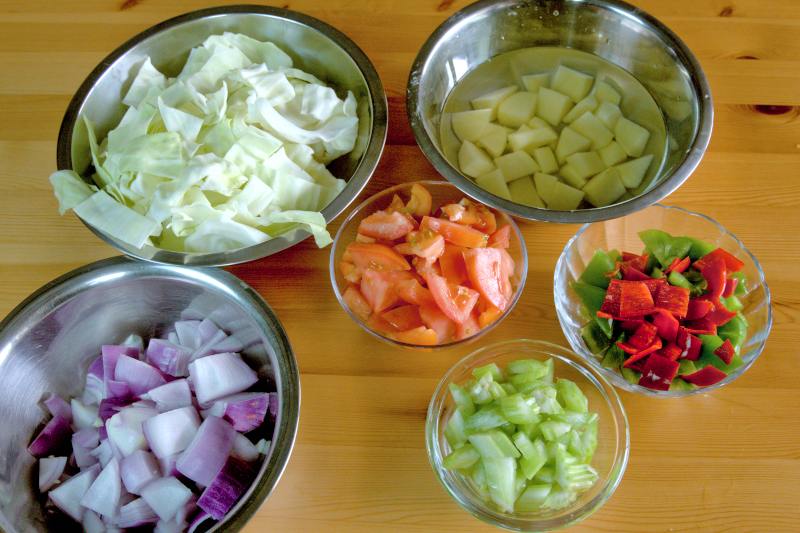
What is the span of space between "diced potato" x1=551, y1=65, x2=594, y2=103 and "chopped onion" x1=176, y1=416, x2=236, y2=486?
3.23 feet

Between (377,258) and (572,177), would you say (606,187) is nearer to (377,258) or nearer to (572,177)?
(572,177)

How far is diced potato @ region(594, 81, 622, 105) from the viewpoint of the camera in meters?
1.44

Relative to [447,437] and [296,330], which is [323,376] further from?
[447,437]

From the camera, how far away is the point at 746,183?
142cm

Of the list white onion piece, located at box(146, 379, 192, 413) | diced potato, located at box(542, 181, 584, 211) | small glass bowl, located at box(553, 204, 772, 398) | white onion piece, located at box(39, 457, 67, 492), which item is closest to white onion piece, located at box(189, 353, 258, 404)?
white onion piece, located at box(146, 379, 192, 413)

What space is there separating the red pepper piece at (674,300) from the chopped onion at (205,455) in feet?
2.51

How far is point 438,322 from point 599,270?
0.31 m

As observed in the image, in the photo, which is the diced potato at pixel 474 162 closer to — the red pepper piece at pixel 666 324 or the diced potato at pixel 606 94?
the diced potato at pixel 606 94

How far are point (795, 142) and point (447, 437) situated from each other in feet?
3.34

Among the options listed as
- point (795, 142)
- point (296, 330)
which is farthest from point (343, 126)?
point (795, 142)

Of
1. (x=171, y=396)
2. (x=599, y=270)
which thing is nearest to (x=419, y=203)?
(x=599, y=270)

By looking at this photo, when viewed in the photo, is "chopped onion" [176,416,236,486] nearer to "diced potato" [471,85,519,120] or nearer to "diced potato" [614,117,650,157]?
"diced potato" [471,85,519,120]

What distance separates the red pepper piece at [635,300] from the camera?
112cm

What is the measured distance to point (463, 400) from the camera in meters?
1.11
